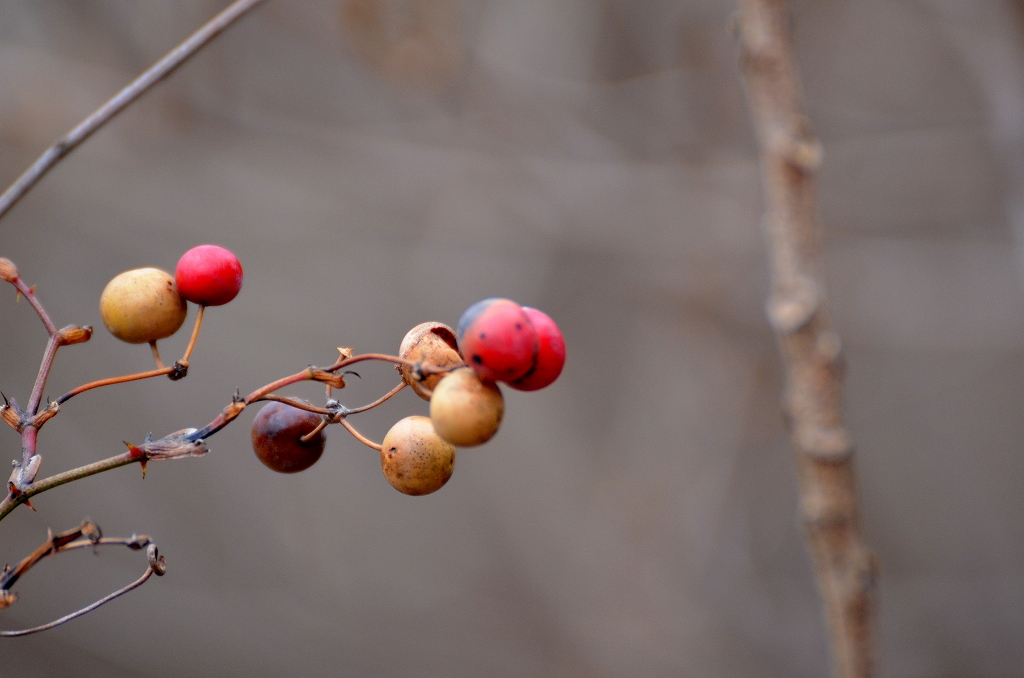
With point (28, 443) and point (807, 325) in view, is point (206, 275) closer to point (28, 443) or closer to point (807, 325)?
point (28, 443)

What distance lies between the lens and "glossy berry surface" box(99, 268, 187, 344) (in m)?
0.31

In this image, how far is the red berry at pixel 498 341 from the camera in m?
0.27

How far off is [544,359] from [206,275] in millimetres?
159

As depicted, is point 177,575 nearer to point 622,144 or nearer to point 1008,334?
point 622,144

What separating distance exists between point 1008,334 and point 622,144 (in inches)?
31.2

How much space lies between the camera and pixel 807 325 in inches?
15.5

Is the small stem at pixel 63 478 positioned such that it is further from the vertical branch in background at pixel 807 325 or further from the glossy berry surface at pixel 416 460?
the vertical branch in background at pixel 807 325

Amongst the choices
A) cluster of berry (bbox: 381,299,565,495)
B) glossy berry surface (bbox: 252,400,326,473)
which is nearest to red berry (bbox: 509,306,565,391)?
cluster of berry (bbox: 381,299,565,495)

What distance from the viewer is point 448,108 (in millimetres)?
1390

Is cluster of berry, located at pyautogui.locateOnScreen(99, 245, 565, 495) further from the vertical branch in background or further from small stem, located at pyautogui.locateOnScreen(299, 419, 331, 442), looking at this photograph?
the vertical branch in background

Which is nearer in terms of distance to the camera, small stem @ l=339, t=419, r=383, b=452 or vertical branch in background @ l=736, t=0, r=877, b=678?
small stem @ l=339, t=419, r=383, b=452

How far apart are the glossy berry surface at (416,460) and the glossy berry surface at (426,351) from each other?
0.06 ft

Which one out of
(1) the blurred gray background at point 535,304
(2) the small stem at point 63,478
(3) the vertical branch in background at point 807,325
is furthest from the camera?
(1) the blurred gray background at point 535,304

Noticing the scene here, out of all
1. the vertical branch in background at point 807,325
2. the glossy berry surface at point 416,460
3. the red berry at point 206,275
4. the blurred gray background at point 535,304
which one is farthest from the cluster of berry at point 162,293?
the blurred gray background at point 535,304
